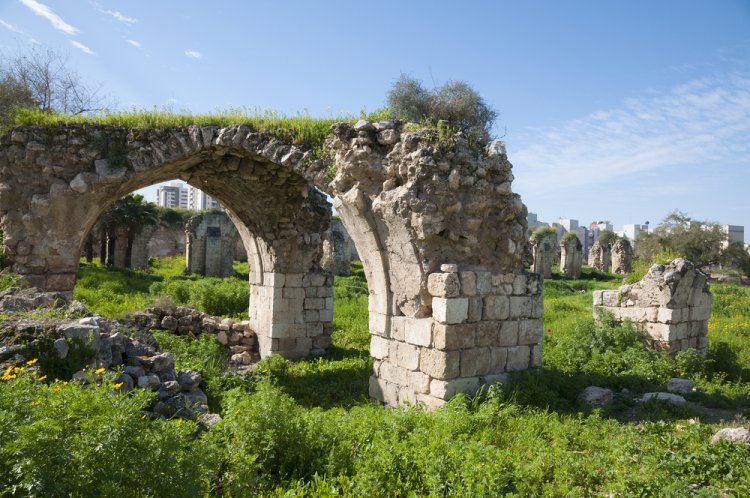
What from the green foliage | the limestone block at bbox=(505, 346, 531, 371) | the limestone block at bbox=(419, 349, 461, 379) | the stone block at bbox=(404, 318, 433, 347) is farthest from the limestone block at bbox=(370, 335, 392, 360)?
the green foliage

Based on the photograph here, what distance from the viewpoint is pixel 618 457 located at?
442cm

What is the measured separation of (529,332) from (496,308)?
0.70 metres

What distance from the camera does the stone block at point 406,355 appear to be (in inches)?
247

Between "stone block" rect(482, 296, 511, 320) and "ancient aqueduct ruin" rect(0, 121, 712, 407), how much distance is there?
0.06ft

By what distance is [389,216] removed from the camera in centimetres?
650

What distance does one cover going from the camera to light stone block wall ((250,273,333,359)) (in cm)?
1045

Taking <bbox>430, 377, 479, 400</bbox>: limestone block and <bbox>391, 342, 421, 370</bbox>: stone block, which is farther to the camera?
<bbox>391, 342, 421, 370</bbox>: stone block

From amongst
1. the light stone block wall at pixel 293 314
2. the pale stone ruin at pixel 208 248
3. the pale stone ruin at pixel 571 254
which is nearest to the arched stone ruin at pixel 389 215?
the light stone block wall at pixel 293 314

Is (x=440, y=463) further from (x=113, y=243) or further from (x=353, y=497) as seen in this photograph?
(x=113, y=243)

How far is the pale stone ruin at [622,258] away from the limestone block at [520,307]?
2824 cm

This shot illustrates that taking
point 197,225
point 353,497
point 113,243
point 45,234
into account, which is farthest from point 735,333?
point 113,243

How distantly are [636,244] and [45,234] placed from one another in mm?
42768

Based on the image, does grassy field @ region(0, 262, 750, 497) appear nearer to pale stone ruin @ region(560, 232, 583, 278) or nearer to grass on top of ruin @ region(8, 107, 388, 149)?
grass on top of ruin @ region(8, 107, 388, 149)

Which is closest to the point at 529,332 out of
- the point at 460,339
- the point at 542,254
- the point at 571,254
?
the point at 460,339
